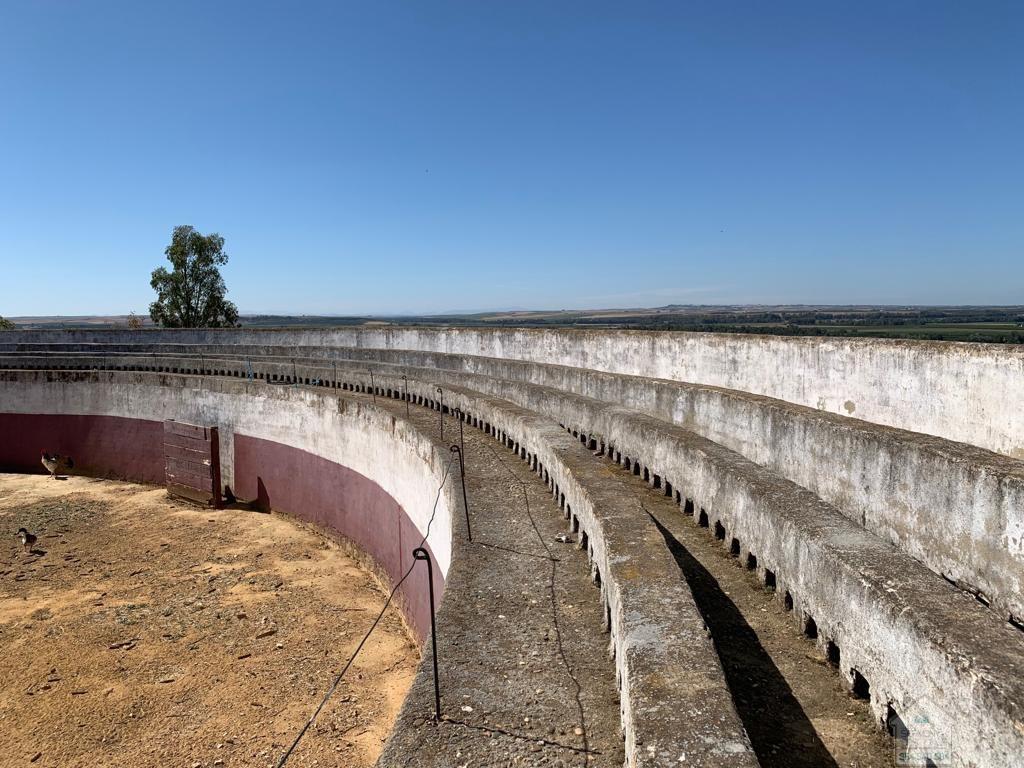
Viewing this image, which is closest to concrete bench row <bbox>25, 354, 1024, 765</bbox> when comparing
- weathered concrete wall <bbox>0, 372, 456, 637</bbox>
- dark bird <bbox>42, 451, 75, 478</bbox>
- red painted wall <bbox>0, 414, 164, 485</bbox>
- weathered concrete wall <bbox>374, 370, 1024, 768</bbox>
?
weathered concrete wall <bbox>374, 370, 1024, 768</bbox>

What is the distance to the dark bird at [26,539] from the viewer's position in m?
14.5

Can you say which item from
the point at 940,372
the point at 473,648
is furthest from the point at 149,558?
the point at 940,372

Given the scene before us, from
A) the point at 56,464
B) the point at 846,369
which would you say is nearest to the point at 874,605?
the point at 846,369

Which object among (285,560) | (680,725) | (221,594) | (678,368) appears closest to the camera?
(680,725)

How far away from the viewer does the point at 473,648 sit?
15.5 ft

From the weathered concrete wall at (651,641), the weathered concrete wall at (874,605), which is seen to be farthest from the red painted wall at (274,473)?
the weathered concrete wall at (874,605)

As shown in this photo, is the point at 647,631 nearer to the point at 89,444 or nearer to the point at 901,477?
the point at 901,477

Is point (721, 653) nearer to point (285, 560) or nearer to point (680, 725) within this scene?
point (680, 725)

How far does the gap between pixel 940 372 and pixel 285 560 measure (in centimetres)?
1237

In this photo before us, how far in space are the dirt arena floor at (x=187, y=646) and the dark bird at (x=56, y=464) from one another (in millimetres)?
3868

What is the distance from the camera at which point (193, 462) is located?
17938mm

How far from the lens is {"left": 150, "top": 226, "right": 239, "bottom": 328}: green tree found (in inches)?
1543

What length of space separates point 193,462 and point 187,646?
29.5 feet

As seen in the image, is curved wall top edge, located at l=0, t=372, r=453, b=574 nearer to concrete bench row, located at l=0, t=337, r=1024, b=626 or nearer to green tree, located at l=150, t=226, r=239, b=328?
concrete bench row, located at l=0, t=337, r=1024, b=626
